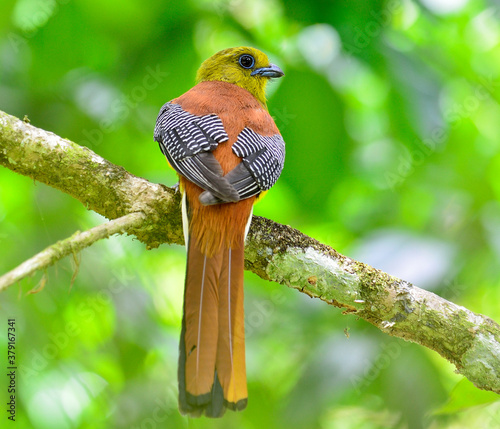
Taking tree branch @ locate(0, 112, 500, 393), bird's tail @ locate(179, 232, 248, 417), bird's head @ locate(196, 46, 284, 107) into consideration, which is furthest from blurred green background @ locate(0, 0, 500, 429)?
bird's tail @ locate(179, 232, 248, 417)

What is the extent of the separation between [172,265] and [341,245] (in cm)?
148

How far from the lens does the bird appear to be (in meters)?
2.47

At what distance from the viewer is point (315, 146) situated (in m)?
3.57

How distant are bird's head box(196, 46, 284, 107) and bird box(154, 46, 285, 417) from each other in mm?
552

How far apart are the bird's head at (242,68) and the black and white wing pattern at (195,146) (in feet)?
2.72

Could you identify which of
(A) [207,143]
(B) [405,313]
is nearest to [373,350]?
(B) [405,313]

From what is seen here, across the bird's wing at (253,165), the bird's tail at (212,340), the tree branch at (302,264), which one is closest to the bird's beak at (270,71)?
the bird's wing at (253,165)

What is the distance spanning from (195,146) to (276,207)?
1843 mm

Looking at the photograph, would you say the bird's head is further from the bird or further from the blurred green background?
the bird

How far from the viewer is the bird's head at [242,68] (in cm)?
408

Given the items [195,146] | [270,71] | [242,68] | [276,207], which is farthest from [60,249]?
[276,207]

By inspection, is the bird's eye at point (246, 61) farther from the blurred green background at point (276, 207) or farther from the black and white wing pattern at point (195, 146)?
the black and white wing pattern at point (195, 146)

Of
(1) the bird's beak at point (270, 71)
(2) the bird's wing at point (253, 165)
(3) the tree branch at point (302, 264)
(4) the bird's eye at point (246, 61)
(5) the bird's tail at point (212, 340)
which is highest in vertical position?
(4) the bird's eye at point (246, 61)

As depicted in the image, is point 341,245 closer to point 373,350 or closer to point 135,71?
point 373,350
